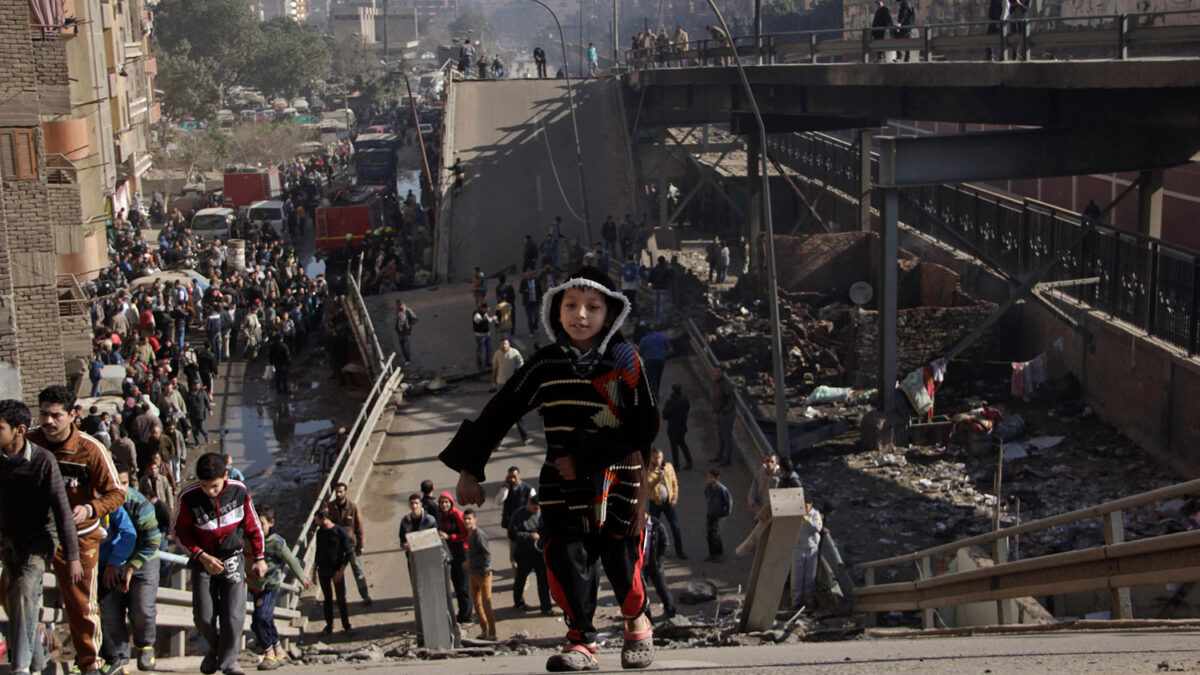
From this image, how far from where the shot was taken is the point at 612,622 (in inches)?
468

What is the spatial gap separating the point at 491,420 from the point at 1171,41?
14570 millimetres

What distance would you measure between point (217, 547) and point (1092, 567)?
Result: 467cm

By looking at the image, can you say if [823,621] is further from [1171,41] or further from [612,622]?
[1171,41]

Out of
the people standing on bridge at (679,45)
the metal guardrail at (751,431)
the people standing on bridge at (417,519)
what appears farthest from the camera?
the people standing on bridge at (679,45)

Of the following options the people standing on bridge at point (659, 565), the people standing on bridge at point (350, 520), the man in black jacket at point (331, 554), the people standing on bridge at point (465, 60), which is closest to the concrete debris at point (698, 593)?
the people standing on bridge at point (659, 565)

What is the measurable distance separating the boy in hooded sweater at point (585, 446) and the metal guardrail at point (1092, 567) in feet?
8.60

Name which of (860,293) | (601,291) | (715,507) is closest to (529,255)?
(860,293)

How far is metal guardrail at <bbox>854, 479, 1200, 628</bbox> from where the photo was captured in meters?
6.15

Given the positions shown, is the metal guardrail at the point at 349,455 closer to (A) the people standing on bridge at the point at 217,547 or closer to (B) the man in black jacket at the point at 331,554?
(B) the man in black jacket at the point at 331,554

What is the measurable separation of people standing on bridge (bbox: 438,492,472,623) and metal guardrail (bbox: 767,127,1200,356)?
35.4ft

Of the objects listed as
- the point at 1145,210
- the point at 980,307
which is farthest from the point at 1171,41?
the point at 980,307

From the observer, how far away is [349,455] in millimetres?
17047

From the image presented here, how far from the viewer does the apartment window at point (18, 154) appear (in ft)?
68.1

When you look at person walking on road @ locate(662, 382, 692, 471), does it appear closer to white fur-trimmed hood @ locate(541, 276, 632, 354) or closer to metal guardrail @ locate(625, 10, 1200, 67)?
metal guardrail @ locate(625, 10, 1200, 67)
